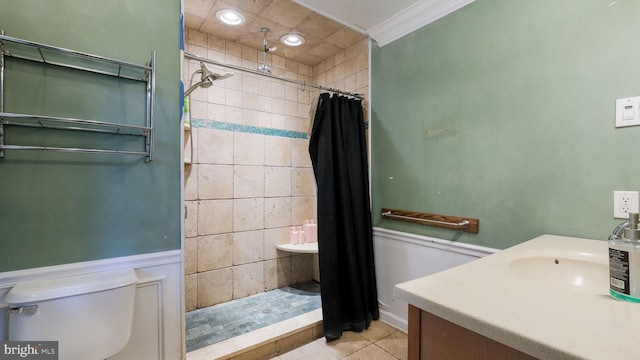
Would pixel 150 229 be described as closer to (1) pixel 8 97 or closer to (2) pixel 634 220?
(1) pixel 8 97

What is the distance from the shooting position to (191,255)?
229 cm

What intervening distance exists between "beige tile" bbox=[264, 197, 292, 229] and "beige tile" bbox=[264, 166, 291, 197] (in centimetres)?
6

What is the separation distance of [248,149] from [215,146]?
0.31m

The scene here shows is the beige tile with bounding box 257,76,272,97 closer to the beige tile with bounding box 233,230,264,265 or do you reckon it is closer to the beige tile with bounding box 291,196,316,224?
the beige tile with bounding box 291,196,316,224

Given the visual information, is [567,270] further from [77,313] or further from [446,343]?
[77,313]

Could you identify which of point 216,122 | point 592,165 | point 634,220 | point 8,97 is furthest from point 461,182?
point 8,97

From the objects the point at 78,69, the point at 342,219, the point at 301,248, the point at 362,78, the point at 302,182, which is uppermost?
the point at 362,78

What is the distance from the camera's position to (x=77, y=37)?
1.15m

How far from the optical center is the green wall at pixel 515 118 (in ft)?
3.85

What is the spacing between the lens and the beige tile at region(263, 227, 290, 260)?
8.89 ft

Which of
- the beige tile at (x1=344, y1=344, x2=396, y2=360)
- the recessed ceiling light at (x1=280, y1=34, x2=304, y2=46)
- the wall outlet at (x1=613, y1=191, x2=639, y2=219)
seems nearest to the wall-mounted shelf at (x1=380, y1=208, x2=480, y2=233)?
the wall outlet at (x1=613, y1=191, x2=639, y2=219)

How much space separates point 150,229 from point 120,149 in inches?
15.5

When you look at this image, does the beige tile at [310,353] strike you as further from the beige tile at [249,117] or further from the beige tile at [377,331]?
the beige tile at [249,117]
